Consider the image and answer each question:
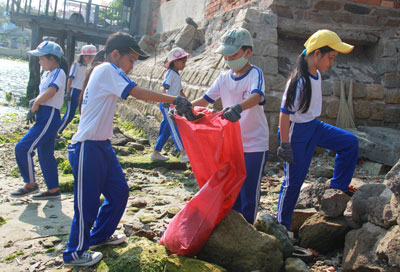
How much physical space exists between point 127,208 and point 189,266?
1.87 metres

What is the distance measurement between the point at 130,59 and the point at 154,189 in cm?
243

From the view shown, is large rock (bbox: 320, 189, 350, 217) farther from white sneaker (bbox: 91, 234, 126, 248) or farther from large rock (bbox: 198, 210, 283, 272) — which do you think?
white sneaker (bbox: 91, 234, 126, 248)

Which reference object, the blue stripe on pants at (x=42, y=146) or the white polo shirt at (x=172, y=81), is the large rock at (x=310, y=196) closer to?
the blue stripe on pants at (x=42, y=146)

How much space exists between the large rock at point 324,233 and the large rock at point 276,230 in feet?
1.05

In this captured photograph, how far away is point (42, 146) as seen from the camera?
467 centimetres

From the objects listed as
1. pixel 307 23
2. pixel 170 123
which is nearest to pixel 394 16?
pixel 307 23

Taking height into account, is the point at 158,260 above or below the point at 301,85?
below

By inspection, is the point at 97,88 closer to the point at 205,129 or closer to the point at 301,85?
the point at 205,129

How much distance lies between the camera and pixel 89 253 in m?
2.96

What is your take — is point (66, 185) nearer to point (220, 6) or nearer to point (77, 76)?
point (77, 76)

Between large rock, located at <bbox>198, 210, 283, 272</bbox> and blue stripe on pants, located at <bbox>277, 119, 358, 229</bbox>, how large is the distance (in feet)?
1.96

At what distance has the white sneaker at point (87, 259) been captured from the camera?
9.53 ft

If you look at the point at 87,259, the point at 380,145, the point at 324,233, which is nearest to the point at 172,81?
the point at 380,145

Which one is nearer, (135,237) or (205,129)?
(205,129)
